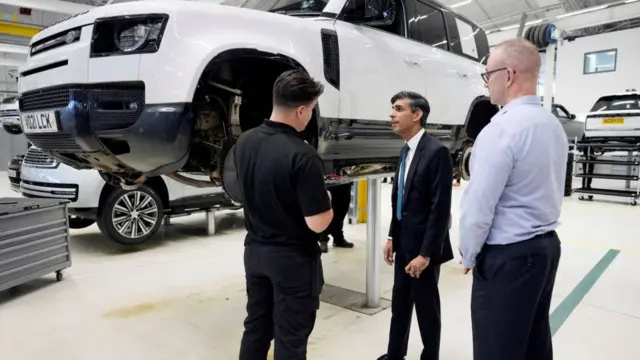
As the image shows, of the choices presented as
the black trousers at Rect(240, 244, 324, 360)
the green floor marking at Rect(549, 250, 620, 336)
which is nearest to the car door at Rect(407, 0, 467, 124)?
the green floor marking at Rect(549, 250, 620, 336)

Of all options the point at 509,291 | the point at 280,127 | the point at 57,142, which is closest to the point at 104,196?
the point at 57,142

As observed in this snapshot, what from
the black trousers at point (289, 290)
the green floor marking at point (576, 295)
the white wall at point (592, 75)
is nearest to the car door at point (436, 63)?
the green floor marking at point (576, 295)

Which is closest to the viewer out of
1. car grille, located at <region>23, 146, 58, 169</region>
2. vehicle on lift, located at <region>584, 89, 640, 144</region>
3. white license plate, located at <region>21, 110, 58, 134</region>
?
white license plate, located at <region>21, 110, 58, 134</region>

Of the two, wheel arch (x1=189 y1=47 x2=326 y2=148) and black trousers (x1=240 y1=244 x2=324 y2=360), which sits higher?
wheel arch (x1=189 y1=47 x2=326 y2=148)

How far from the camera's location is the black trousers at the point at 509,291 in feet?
4.46

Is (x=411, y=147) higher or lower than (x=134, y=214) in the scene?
higher

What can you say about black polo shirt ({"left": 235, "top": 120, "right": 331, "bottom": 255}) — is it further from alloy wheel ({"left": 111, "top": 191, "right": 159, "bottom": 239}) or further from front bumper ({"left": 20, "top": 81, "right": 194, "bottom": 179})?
alloy wheel ({"left": 111, "top": 191, "right": 159, "bottom": 239})

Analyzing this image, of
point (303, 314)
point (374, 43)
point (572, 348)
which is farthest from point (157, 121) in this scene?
point (572, 348)

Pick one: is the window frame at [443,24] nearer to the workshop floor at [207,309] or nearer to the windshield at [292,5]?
the windshield at [292,5]

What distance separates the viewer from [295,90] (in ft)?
5.21

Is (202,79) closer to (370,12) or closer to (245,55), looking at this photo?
(245,55)

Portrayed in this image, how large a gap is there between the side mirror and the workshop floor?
6.36 feet

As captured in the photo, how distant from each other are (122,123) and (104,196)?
2.94 meters

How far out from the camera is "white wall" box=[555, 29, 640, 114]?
12.9 metres
